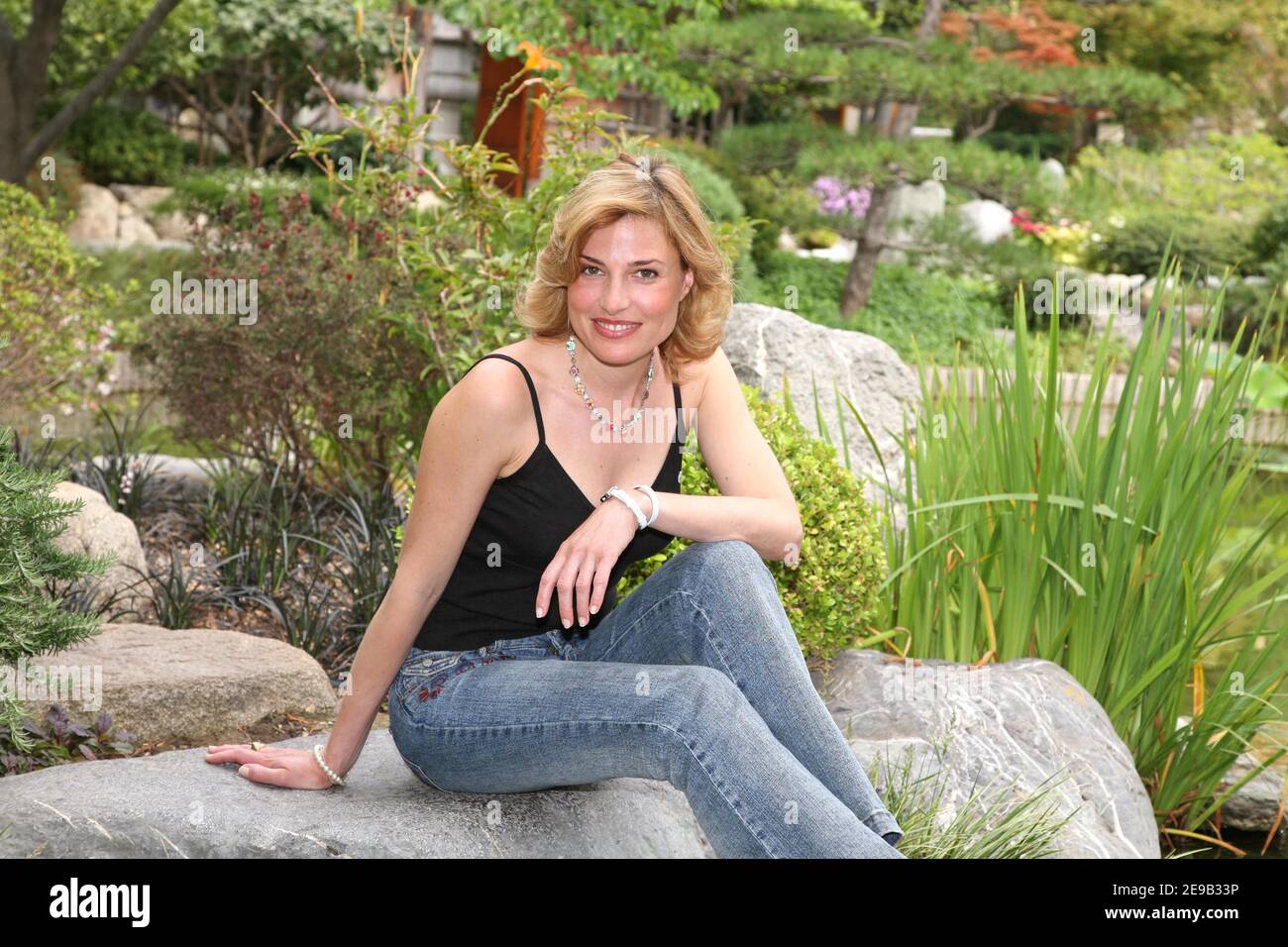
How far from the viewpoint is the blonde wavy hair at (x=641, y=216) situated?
2.35 meters

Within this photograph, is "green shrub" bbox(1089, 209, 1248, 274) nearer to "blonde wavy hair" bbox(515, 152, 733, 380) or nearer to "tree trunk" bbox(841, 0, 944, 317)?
"tree trunk" bbox(841, 0, 944, 317)

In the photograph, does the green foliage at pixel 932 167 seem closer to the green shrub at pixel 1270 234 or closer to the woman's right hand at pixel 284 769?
the green shrub at pixel 1270 234

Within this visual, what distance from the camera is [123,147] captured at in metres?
11.9

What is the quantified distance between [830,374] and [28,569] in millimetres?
2542

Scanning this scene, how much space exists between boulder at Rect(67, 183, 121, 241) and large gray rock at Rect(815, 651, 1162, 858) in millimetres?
9536

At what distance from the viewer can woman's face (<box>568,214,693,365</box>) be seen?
2.36 meters

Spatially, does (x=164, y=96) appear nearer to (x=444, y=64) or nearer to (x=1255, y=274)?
(x=444, y=64)

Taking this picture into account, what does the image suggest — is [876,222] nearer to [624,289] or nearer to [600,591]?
[624,289]

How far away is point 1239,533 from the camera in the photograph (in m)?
6.16

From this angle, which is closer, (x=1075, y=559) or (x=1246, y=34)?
(x=1075, y=559)

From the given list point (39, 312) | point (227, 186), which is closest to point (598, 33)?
point (39, 312)

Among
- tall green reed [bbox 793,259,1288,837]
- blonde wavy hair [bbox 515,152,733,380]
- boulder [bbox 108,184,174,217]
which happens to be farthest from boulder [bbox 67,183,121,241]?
blonde wavy hair [bbox 515,152,733,380]
